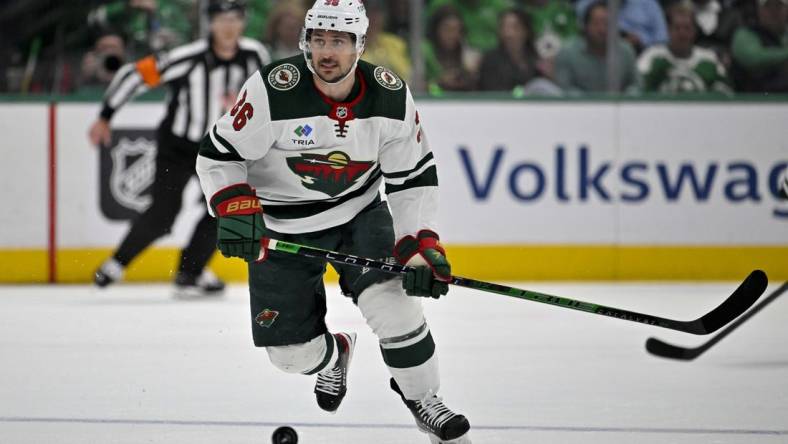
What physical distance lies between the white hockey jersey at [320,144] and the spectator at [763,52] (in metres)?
4.26

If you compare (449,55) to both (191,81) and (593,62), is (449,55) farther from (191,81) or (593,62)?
(191,81)

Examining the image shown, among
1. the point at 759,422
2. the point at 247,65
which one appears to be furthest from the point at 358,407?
the point at 247,65

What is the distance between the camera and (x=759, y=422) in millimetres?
3658

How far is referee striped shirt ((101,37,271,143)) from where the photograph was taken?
6910mm

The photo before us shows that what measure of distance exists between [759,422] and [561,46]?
3893 millimetres

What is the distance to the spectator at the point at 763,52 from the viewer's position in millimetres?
7312

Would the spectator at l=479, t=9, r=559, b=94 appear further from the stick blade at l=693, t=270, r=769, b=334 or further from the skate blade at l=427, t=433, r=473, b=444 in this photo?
the skate blade at l=427, t=433, r=473, b=444

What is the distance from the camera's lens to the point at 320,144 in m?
3.35

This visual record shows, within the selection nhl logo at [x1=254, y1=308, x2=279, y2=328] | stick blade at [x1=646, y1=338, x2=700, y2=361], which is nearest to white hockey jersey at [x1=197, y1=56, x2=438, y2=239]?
nhl logo at [x1=254, y1=308, x2=279, y2=328]

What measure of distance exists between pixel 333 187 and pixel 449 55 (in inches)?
156

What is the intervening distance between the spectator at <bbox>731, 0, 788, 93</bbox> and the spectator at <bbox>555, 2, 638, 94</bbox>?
53 centimetres

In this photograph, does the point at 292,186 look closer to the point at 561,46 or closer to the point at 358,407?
the point at 358,407

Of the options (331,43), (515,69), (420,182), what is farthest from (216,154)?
(515,69)

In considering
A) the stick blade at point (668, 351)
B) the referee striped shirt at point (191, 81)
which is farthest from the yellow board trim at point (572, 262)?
the stick blade at point (668, 351)
